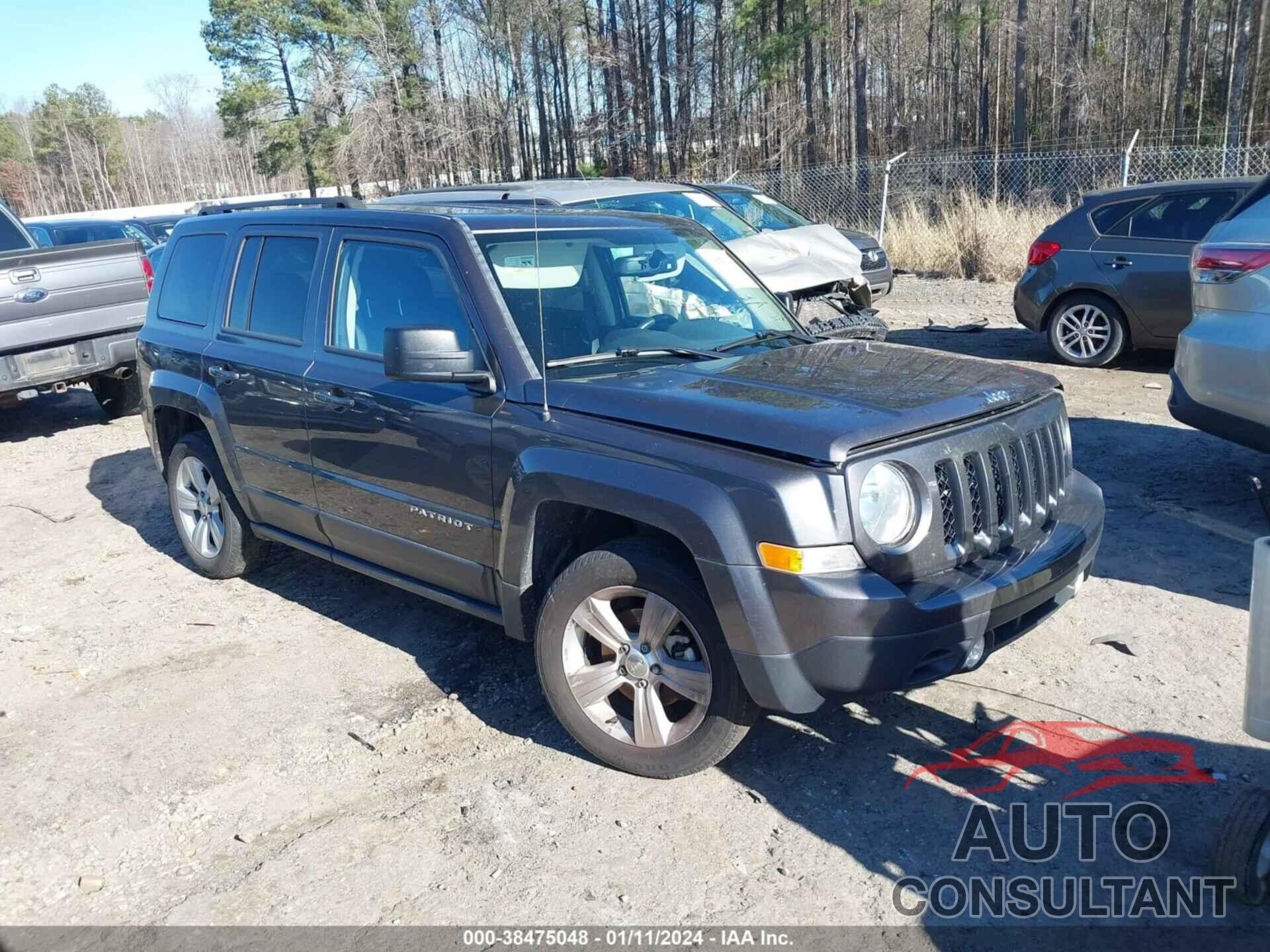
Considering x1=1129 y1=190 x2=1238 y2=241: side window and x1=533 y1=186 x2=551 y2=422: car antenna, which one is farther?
x1=1129 y1=190 x2=1238 y2=241: side window

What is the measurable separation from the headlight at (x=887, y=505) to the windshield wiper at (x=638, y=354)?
1.08 metres

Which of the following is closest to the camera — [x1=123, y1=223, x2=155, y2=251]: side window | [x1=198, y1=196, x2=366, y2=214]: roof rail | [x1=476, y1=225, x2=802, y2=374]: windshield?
[x1=476, y1=225, x2=802, y2=374]: windshield

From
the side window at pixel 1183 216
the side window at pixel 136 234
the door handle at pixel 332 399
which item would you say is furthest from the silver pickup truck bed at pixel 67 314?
the side window at pixel 136 234

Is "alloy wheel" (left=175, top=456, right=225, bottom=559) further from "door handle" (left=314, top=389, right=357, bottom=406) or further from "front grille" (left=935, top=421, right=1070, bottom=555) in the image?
"front grille" (left=935, top=421, right=1070, bottom=555)

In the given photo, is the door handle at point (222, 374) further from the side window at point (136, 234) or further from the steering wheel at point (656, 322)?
the side window at point (136, 234)

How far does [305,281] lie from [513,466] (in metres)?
1.70

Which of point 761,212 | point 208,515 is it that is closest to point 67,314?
point 208,515

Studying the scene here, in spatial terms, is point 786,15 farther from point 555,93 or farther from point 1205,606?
point 1205,606

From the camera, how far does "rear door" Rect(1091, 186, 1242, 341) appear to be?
901cm

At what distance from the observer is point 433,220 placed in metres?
4.15

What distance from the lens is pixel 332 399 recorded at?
4.41m

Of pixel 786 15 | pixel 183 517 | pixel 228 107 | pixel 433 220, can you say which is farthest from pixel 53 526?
pixel 228 107

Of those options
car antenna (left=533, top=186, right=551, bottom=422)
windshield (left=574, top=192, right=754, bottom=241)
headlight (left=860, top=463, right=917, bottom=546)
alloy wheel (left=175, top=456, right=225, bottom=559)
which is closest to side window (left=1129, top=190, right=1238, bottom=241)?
windshield (left=574, top=192, right=754, bottom=241)

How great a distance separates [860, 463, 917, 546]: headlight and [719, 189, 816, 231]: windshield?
9.96 meters
